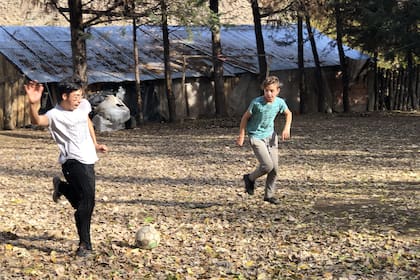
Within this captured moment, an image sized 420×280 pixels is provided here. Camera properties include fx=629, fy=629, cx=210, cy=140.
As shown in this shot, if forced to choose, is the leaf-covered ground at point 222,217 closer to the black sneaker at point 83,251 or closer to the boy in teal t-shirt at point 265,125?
the black sneaker at point 83,251

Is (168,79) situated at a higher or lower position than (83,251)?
higher

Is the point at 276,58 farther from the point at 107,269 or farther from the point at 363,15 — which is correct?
the point at 107,269

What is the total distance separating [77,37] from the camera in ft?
62.5

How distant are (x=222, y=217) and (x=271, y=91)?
168 centimetres

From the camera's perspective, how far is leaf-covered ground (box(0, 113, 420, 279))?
18.8 feet

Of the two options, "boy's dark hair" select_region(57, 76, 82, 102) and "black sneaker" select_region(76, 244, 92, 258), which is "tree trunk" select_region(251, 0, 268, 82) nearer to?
"boy's dark hair" select_region(57, 76, 82, 102)

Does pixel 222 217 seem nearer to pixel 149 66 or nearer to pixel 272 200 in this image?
pixel 272 200

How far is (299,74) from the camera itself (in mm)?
28062

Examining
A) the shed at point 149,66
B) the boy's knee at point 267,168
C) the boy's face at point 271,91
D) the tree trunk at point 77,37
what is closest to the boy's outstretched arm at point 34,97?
the boy's face at point 271,91

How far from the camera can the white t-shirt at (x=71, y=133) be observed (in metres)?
5.81

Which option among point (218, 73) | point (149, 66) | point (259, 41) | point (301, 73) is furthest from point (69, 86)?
point (301, 73)

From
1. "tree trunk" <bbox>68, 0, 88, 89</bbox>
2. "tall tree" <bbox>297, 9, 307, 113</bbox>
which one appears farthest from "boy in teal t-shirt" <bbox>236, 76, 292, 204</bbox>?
"tall tree" <bbox>297, 9, 307, 113</bbox>

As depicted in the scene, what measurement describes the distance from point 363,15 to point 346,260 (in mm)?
17496

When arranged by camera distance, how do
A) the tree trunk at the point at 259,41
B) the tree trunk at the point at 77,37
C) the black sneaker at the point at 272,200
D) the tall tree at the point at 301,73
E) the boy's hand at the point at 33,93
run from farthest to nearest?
1. the tall tree at the point at 301,73
2. the tree trunk at the point at 259,41
3. the tree trunk at the point at 77,37
4. the black sneaker at the point at 272,200
5. the boy's hand at the point at 33,93
